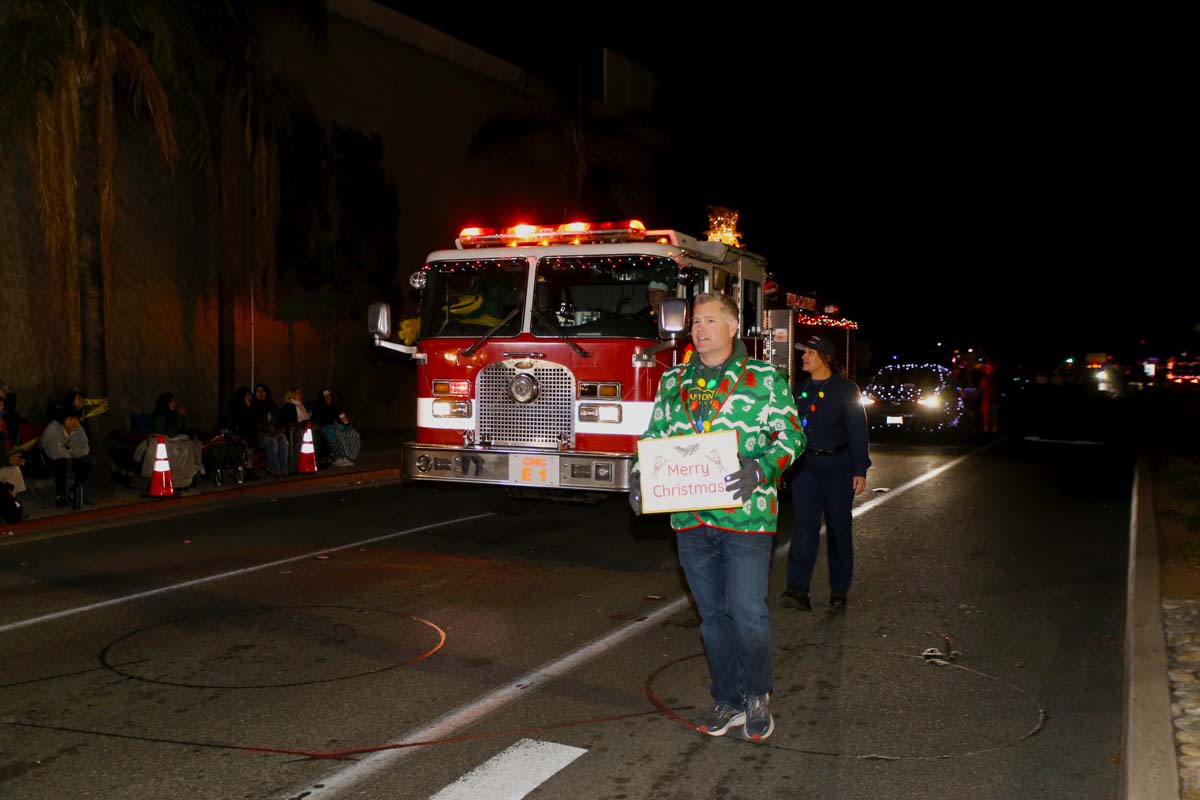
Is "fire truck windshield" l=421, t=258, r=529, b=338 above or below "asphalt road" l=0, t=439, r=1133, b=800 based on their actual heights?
above

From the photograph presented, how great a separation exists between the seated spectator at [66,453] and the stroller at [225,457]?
2.18 m

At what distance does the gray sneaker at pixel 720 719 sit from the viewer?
5312mm

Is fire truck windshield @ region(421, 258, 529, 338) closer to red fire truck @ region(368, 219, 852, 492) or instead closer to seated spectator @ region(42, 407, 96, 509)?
red fire truck @ region(368, 219, 852, 492)

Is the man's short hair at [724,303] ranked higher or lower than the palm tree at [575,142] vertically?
lower

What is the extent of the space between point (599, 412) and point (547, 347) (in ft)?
2.61

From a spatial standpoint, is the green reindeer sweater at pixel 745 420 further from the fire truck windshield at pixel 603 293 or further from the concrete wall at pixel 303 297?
the concrete wall at pixel 303 297

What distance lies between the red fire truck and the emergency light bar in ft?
0.04

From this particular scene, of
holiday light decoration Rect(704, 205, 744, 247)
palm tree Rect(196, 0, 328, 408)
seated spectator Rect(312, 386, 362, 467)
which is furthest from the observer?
seated spectator Rect(312, 386, 362, 467)

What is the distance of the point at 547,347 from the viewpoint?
10109 millimetres

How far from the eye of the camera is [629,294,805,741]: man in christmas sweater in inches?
195

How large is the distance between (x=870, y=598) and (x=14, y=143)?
1402cm

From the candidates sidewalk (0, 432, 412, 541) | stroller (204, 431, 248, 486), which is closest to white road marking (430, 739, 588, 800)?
sidewalk (0, 432, 412, 541)

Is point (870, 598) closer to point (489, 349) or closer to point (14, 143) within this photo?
point (489, 349)

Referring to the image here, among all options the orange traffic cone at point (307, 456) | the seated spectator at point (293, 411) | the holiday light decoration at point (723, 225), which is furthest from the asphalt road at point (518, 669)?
the seated spectator at point (293, 411)
